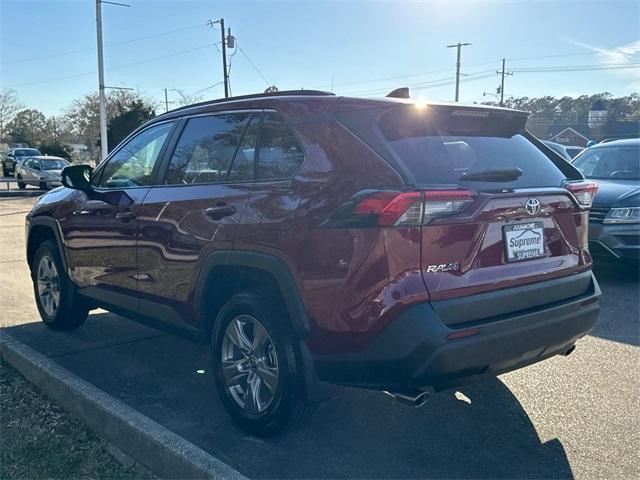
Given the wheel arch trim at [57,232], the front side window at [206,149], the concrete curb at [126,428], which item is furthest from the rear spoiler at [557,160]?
the wheel arch trim at [57,232]

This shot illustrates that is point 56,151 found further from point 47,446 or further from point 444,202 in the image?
point 444,202

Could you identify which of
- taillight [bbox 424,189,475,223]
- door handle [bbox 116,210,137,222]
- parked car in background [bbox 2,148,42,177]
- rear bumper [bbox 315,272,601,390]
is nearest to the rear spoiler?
rear bumper [bbox 315,272,601,390]

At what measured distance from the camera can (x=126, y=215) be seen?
4.27m

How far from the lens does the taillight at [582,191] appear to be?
11.3 feet

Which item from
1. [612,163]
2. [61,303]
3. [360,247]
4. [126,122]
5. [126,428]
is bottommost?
[126,428]

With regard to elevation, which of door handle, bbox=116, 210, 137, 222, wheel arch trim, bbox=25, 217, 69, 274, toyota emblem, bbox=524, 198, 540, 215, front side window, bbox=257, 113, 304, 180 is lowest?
wheel arch trim, bbox=25, 217, 69, 274

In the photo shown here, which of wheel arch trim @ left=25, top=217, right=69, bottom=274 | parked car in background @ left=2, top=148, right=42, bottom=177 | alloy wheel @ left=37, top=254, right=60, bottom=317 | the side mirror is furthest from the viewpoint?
parked car in background @ left=2, top=148, right=42, bottom=177

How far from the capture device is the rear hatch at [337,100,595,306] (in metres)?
2.74

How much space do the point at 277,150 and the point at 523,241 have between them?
1.40 metres

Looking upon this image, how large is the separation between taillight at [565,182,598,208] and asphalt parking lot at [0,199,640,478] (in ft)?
4.23

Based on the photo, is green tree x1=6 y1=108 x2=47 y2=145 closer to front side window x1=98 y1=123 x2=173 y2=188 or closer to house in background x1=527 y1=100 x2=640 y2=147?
house in background x1=527 y1=100 x2=640 y2=147

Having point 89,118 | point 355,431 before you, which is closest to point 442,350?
point 355,431

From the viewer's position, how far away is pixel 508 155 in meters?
3.32

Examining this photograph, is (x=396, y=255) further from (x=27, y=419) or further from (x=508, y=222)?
(x=27, y=419)
